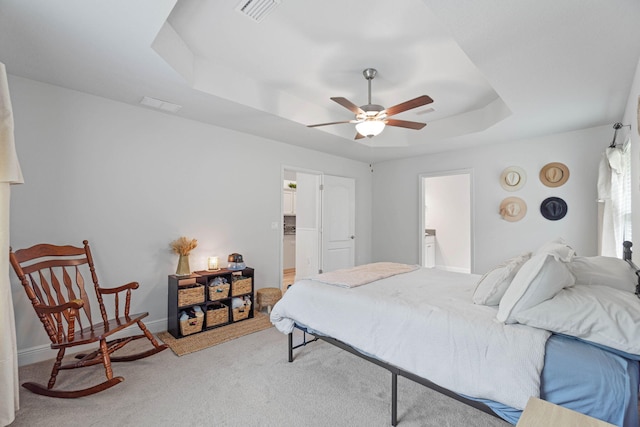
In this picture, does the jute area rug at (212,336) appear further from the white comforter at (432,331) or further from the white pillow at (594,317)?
the white pillow at (594,317)

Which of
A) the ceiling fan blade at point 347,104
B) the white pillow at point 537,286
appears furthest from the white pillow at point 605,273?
the ceiling fan blade at point 347,104

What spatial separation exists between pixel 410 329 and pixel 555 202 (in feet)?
11.6

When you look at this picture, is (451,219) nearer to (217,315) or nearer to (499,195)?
(499,195)

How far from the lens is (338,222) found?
17.9ft

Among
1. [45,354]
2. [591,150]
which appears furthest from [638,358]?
[45,354]

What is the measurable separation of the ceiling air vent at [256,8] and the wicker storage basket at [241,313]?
3.01m

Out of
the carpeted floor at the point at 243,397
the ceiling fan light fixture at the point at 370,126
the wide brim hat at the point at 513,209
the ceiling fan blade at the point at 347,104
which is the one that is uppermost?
the ceiling fan blade at the point at 347,104

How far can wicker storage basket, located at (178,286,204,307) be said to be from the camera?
123 inches

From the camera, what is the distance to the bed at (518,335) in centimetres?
129

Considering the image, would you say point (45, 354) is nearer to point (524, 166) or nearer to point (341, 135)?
point (341, 135)

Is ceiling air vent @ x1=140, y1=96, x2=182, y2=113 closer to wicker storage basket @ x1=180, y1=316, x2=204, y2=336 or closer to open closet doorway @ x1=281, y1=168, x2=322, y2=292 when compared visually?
open closet doorway @ x1=281, y1=168, x2=322, y2=292

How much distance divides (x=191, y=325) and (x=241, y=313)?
0.61m

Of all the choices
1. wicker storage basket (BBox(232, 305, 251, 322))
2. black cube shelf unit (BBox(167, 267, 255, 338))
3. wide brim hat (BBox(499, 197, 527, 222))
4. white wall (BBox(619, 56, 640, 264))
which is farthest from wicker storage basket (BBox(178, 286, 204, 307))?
wide brim hat (BBox(499, 197, 527, 222))

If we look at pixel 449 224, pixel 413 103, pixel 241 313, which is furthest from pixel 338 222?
pixel 449 224
